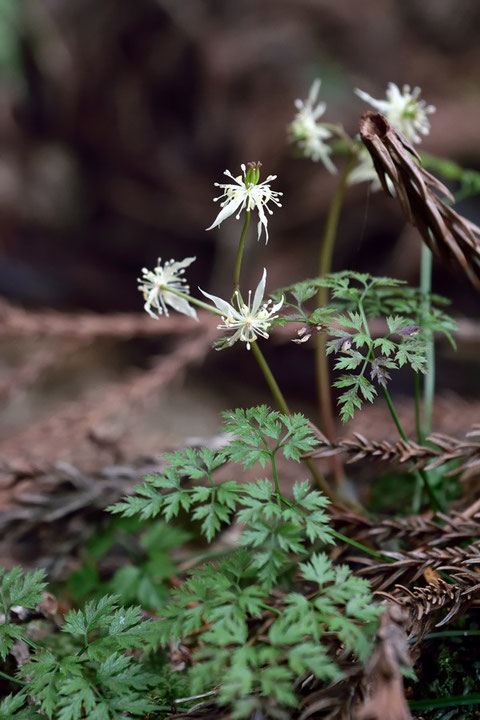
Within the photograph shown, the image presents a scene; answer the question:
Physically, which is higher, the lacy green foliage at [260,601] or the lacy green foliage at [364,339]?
the lacy green foliage at [364,339]

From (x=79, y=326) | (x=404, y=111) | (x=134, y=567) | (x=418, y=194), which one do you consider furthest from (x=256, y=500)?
(x=79, y=326)

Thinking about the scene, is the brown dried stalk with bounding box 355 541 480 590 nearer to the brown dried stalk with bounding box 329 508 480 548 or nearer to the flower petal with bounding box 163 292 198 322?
the brown dried stalk with bounding box 329 508 480 548

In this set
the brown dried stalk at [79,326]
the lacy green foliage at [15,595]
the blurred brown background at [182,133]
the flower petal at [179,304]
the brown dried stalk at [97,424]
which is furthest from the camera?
the blurred brown background at [182,133]

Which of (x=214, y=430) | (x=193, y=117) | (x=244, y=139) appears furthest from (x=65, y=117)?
(x=214, y=430)

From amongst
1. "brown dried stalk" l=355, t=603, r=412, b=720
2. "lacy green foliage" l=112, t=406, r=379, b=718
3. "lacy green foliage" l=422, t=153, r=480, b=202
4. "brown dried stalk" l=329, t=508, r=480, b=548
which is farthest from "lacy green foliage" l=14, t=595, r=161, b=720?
"lacy green foliage" l=422, t=153, r=480, b=202

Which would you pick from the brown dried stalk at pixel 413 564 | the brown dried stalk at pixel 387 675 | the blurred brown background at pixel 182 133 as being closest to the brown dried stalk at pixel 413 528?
the brown dried stalk at pixel 413 564

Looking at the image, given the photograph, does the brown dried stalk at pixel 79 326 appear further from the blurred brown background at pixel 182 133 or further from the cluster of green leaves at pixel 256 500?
the cluster of green leaves at pixel 256 500

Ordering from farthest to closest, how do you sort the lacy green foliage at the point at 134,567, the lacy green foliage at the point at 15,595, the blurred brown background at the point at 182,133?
the blurred brown background at the point at 182,133 < the lacy green foliage at the point at 134,567 < the lacy green foliage at the point at 15,595

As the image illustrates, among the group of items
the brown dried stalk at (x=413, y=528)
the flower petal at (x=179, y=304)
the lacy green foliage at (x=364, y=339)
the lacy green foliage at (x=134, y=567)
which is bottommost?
the brown dried stalk at (x=413, y=528)
